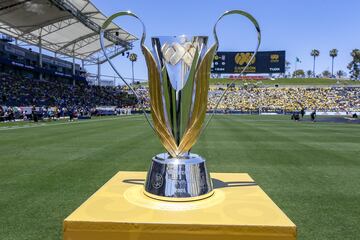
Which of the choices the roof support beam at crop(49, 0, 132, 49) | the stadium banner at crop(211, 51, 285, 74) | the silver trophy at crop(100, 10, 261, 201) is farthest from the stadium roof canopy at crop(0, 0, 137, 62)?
the silver trophy at crop(100, 10, 261, 201)

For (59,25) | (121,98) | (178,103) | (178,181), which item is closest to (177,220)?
(178,181)

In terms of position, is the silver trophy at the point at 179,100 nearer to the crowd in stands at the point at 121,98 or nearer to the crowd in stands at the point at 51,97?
the crowd in stands at the point at 51,97

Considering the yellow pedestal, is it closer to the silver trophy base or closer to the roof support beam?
the silver trophy base

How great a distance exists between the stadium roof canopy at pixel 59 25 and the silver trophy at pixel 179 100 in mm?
34385

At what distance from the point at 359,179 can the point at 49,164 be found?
292 inches

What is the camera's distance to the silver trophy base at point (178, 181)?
3777 millimetres

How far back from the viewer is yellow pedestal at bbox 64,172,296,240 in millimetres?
2953

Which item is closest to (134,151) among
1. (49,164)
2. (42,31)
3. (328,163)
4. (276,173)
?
(49,164)

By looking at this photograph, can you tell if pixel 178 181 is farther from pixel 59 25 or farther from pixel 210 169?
pixel 59 25

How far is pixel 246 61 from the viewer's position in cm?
6003

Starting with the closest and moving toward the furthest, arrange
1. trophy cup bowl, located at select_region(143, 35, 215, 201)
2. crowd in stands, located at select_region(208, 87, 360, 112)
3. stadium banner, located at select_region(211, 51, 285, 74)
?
trophy cup bowl, located at select_region(143, 35, 215, 201) → stadium banner, located at select_region(211, 51, 285, 74) → crowd in stands, located at select_region(208, 87, 360, 112)

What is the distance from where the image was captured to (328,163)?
374 inches

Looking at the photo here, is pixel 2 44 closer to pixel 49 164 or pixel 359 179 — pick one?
pixel 49 164

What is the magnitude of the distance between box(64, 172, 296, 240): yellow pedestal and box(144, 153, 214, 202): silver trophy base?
113 millimetres
